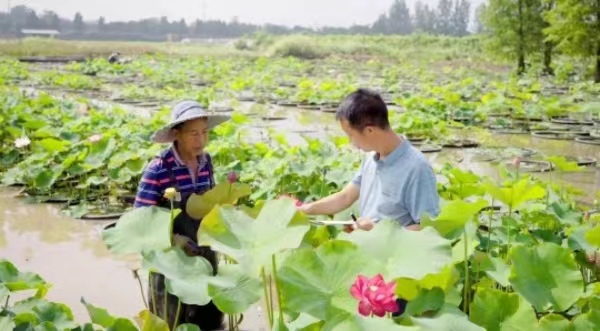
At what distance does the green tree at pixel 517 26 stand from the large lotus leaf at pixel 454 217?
17.6 m

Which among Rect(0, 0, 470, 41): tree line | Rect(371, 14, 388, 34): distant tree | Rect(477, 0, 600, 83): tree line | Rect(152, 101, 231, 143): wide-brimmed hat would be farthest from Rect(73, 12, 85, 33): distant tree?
Rect(152, 101, 231, 143): wide-brimmed hat

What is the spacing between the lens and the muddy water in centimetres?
334

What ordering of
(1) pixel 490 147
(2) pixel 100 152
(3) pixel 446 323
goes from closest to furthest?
(3) pixel 446 323
(2) pixel 100 152
(1) pixel 490 147

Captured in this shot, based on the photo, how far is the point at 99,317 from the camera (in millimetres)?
1836

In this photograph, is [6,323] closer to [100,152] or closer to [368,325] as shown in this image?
[368,325]

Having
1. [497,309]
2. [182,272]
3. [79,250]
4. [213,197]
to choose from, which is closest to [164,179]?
[213,197]

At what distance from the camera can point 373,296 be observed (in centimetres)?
141

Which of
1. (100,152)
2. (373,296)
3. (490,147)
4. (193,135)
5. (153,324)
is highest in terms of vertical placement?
(193,135)

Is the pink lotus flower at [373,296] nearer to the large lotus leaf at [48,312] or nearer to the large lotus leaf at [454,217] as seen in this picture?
the large lotus leaf at [454,217]

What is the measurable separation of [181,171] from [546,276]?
141 centimetres

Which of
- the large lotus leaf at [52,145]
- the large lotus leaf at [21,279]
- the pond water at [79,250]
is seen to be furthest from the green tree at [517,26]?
the large lotus leaf at [21,279]

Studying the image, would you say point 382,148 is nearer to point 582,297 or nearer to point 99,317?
point 582,297

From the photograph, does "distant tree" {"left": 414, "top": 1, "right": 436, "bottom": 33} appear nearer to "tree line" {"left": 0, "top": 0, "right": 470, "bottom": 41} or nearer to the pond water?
"tree line" {"left": 0, "top": 0, "right": 470, "bottom": 41}

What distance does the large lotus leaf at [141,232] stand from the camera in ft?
6.34
